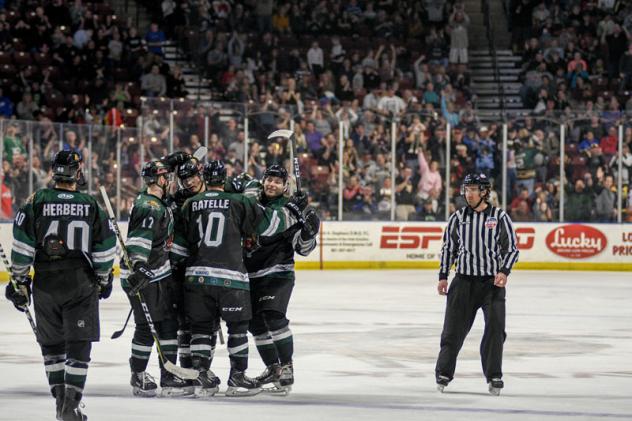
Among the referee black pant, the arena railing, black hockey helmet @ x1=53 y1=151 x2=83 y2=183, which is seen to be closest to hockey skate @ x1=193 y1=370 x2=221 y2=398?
the referee black pant

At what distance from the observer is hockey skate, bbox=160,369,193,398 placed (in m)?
8.12

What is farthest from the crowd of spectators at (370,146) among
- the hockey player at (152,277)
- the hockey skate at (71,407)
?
the hockey skate at (71,407)

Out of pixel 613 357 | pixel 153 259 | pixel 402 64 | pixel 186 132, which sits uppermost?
pixel 402 64

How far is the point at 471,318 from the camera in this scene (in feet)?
27.9

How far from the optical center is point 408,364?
31.9 ft

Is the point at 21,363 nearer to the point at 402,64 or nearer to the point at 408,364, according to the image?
the point at 408,364

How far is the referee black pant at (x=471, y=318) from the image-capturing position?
8375 millimetres

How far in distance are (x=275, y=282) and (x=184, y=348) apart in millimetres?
723

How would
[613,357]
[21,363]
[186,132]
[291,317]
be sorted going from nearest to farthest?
[21,363], [613,357], [291,317], [186,132]

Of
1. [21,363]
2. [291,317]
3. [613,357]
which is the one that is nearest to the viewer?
[21,363]

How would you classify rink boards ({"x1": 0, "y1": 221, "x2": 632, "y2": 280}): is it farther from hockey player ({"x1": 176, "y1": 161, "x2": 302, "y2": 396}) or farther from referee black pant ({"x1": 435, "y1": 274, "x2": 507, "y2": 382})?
hockey player ({"x1": 176, "y1": 161, "x2": 302, "y2": 396})

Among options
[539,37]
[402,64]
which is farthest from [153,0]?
[539,37]

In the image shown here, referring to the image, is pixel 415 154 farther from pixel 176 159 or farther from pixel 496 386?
pixel 496 386

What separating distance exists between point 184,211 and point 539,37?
17.6m
